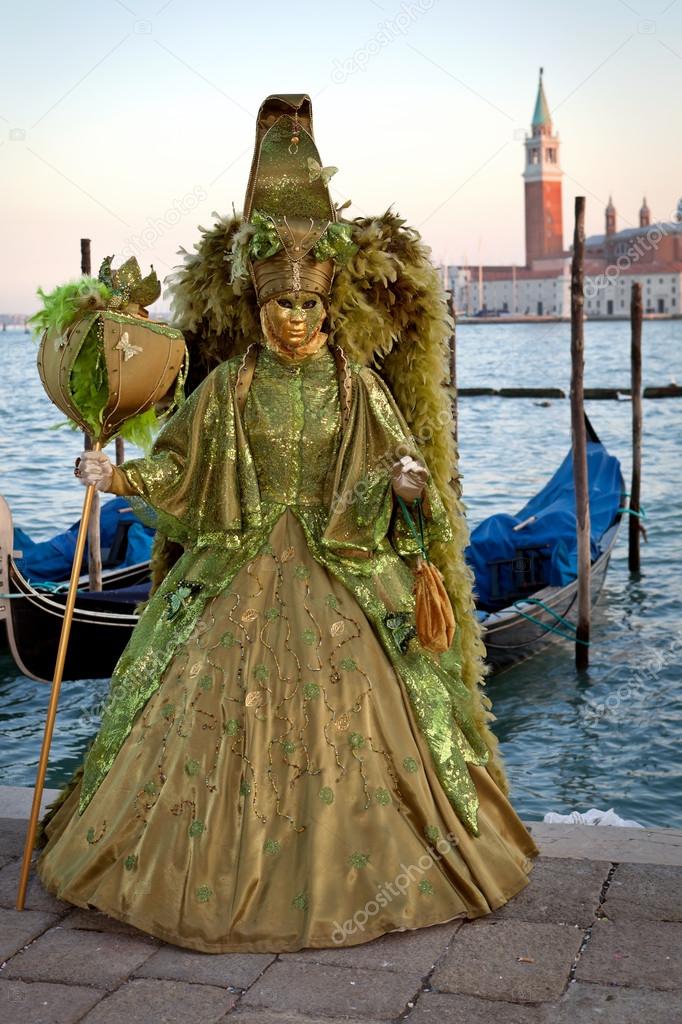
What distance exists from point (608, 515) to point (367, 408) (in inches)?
283

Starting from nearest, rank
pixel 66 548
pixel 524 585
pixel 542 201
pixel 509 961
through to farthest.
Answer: pixel 509 961 → pixel 524 585 → pixel 66 548 → pixel 542 201

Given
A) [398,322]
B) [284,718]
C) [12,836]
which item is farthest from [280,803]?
[398,322]

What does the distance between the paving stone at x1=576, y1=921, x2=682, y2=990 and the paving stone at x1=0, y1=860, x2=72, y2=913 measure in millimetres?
1159

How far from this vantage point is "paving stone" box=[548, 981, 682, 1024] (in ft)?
7.70

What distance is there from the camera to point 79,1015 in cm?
238

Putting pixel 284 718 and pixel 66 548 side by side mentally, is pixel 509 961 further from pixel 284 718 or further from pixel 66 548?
pixel 66 548

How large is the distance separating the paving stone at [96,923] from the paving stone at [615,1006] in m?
0.70

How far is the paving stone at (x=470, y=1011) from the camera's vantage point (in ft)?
7.73

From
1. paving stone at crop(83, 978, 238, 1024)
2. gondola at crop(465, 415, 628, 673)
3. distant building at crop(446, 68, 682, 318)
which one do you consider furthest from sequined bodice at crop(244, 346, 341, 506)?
distant building at crop(446, 68, 682, 318)

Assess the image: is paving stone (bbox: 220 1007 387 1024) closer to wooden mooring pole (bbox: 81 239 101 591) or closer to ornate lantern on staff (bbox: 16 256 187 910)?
ornate lantern on staff (bbox: 16 256 187 910)

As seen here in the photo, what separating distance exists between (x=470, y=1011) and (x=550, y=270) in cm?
10106

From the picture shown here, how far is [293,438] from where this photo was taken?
3.01 m

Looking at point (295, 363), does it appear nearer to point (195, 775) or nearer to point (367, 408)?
point (367, 408)

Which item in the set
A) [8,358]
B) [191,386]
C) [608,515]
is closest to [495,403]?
[608,515]
